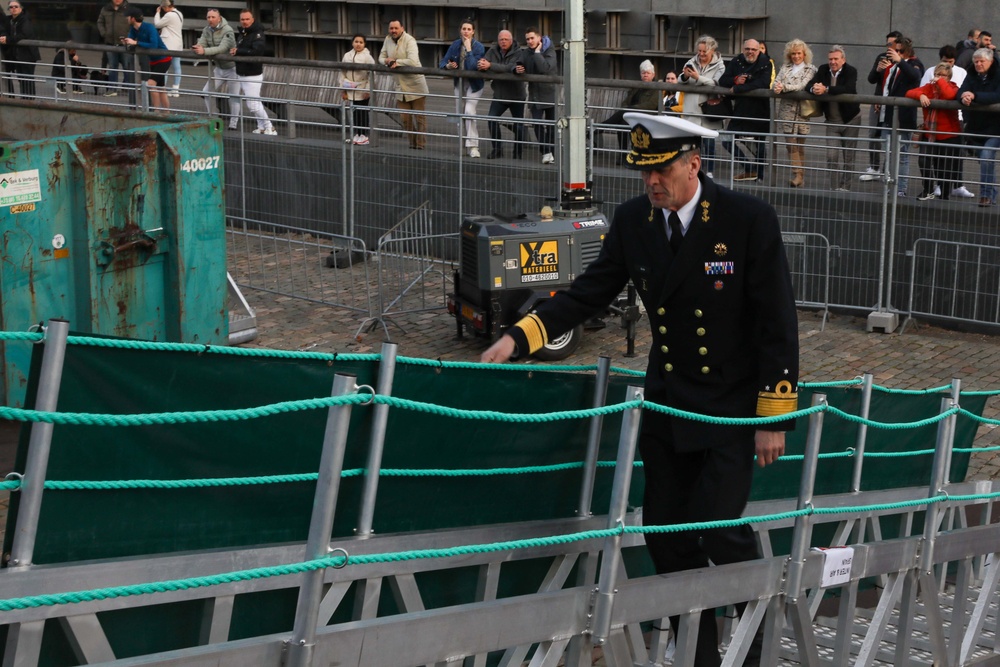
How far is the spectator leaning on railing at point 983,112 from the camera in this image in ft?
41.2


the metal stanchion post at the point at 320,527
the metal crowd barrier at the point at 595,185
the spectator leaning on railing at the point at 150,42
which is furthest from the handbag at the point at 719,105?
the metal stanchion post at the point at 320,527

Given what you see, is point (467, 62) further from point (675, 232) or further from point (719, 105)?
point (675, 232)

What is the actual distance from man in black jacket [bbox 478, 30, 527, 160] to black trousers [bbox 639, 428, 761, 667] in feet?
30.8

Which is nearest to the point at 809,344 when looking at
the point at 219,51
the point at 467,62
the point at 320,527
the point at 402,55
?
the point at 467,62

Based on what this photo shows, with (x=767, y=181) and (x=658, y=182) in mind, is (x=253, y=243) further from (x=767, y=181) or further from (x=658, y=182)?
(x=658, y=182)

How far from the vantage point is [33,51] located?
2245 cm

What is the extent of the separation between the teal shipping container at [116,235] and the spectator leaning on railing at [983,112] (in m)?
6.95

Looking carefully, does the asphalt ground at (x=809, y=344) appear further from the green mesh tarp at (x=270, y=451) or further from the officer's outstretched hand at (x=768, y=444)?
the green mesh tarp at (x=270, y=451)

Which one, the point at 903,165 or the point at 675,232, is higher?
the point at 675,232

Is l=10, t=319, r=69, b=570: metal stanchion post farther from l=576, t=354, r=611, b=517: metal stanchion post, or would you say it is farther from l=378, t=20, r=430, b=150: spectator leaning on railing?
l=378, t=20, r=430, b=150: spectator leaning on railing

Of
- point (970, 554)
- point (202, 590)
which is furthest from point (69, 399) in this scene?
point (970, 554)

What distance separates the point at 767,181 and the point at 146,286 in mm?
6348

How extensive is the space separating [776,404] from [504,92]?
12.0 metres

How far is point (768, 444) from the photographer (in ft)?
15.5
